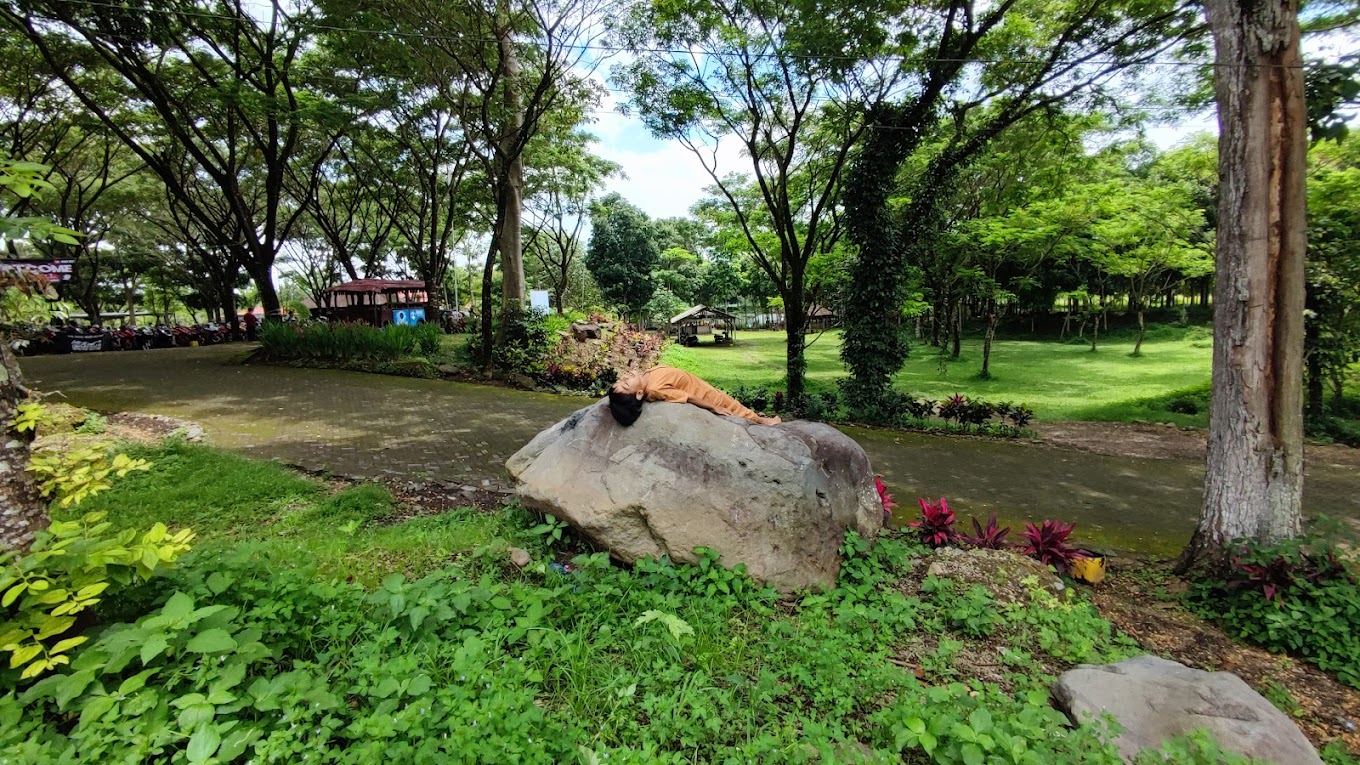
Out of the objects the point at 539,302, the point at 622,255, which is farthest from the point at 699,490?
the point at 622,255

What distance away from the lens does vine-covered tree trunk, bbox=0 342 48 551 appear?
80.7 inches

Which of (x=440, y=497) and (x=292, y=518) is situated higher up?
(x=292, y=518)

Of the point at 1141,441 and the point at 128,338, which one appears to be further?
the point at 128,338

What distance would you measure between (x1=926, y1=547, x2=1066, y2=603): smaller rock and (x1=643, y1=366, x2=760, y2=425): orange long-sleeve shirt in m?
1.79

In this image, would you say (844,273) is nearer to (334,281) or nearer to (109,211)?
(109,211)

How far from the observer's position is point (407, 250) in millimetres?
34281

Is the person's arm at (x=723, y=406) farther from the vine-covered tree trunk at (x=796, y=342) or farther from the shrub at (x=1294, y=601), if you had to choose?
the vine-covered tree trunk at (x=796, y=342)

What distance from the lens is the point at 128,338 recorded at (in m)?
19.0

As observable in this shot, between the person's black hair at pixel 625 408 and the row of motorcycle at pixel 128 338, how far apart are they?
20526 millimetres

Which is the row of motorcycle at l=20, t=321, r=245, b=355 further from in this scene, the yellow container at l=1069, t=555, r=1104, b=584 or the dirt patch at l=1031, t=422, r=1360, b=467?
the dirt patch at l=1031, t=422, r=1360, b=467

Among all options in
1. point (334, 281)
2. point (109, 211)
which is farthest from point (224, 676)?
point (334, 281)

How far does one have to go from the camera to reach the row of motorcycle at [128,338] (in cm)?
1730

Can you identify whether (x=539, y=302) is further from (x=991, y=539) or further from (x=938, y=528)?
(x=991, y=539)

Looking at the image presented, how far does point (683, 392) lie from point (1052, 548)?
3120 mm
